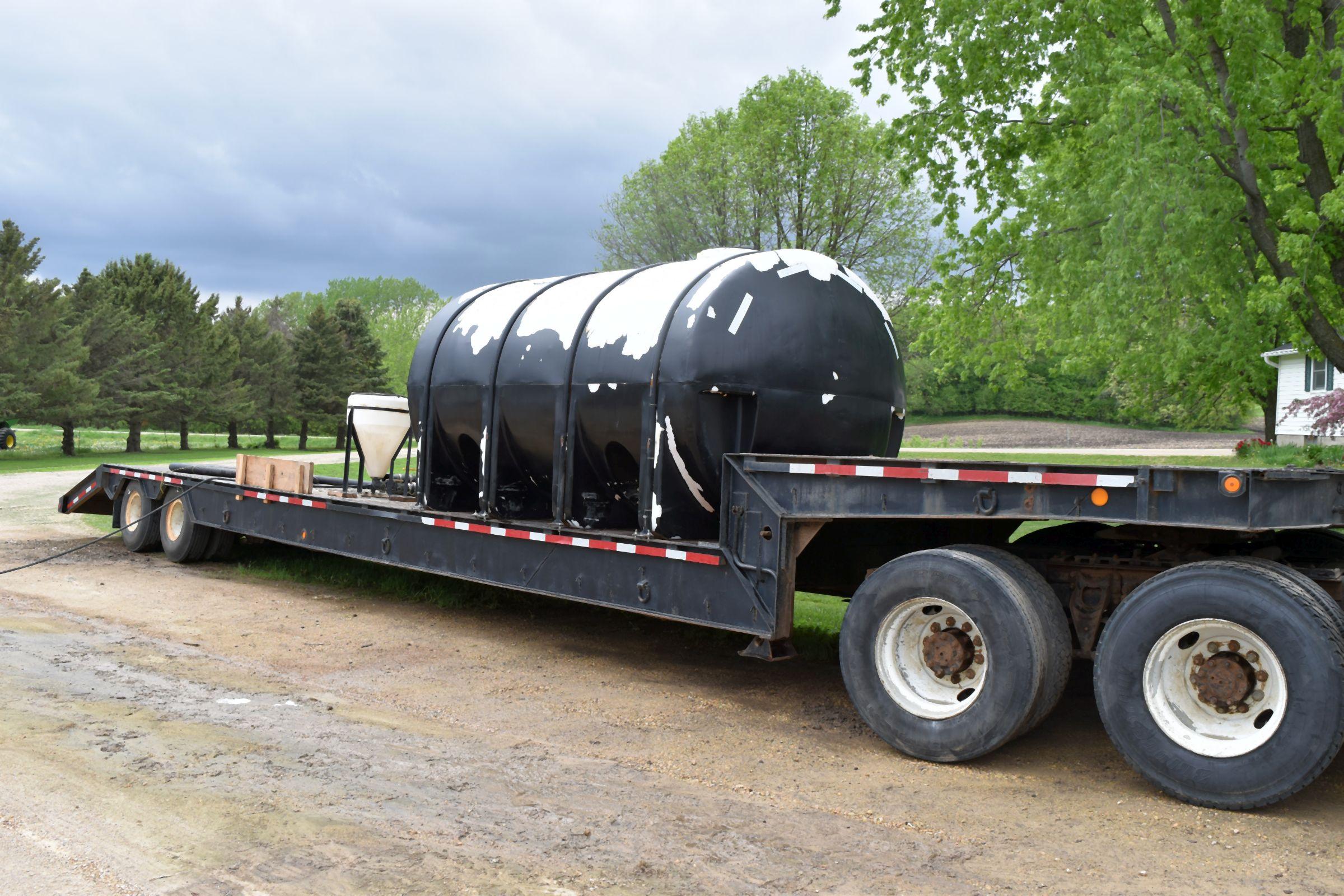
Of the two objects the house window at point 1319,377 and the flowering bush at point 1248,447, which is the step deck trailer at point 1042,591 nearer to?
the flowering bush at point 1248,447

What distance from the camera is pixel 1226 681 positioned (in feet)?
15.3

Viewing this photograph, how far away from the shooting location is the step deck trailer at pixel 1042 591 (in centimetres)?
458

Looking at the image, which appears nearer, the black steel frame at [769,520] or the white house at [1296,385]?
the black steel frame at [769,520]

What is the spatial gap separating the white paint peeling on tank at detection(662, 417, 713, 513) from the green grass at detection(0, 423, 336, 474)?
24.8 meters

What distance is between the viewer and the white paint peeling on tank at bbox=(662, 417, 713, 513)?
7.02m

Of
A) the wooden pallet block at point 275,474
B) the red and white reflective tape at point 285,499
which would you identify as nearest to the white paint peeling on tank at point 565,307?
the red and white reflective tape at point 285,499

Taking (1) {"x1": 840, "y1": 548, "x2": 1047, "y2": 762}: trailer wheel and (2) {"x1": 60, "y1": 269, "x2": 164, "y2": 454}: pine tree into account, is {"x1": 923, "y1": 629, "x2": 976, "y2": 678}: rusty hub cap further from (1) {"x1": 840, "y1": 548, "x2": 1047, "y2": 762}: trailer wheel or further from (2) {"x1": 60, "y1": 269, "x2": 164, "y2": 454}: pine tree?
(2) {"x1": 60, "y1": 269, "x2": 164, "y2": 454}: pine tree

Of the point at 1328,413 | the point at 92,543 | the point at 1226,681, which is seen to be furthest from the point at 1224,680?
the point at 1328,413

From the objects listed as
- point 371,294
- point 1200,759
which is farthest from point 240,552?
point 371,294

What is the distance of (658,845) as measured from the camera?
13.8 feet

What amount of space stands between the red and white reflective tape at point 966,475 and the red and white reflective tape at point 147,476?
8.43 metres

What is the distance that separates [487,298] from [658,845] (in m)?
5.85

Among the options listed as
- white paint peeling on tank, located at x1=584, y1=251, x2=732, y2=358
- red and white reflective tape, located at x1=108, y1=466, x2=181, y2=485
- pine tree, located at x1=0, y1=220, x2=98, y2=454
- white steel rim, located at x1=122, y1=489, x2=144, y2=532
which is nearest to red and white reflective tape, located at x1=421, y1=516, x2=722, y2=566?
white paint peeling on tank, located at x1=584, y1=251, x2=732, y2=358

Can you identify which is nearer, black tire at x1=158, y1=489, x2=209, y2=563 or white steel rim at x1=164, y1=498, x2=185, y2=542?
black tire at x1=158, y1=489, x2=209, y2=563
